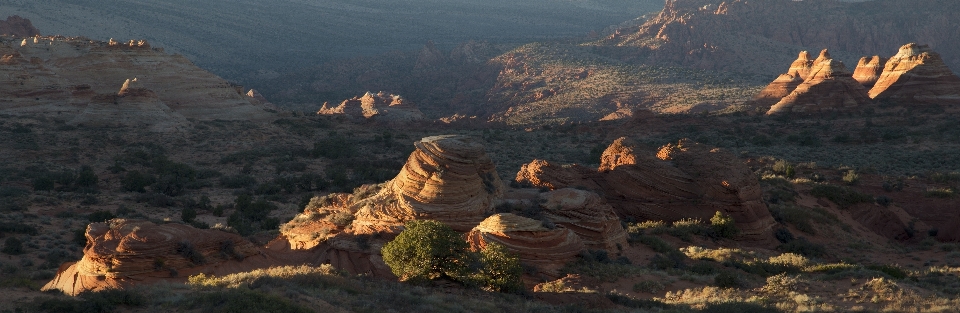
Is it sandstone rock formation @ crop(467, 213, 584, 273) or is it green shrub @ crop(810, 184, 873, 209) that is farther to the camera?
green shrub @ crop(810, 184, 873, 209)

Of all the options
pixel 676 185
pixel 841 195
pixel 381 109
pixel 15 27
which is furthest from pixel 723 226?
pixel 15 27

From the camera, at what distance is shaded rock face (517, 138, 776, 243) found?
27125mm

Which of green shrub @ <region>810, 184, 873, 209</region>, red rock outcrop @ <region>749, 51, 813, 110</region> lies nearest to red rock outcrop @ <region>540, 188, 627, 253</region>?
green shrub @ <region>810, 184, 873, 209</region>

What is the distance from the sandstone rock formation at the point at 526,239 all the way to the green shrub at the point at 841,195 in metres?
16.8

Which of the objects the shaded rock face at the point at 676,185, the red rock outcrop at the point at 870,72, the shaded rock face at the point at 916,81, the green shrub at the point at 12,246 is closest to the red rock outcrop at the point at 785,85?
the red rock outcrop at the point at 870,72

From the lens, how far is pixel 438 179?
807 inches

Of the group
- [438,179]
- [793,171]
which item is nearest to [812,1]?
[793,171]

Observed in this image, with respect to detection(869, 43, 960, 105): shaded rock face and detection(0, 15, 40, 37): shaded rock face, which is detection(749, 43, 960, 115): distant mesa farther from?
detection(0, 15, 40, 37): shaded rock face

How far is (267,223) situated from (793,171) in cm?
2329

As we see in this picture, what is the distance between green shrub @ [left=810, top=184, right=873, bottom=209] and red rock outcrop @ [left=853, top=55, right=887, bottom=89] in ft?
134

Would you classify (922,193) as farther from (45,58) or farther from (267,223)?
(45,58)

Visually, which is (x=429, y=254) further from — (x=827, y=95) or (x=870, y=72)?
(x=870, y=72)

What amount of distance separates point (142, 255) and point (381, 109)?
61288mm

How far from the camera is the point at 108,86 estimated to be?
174 feet
